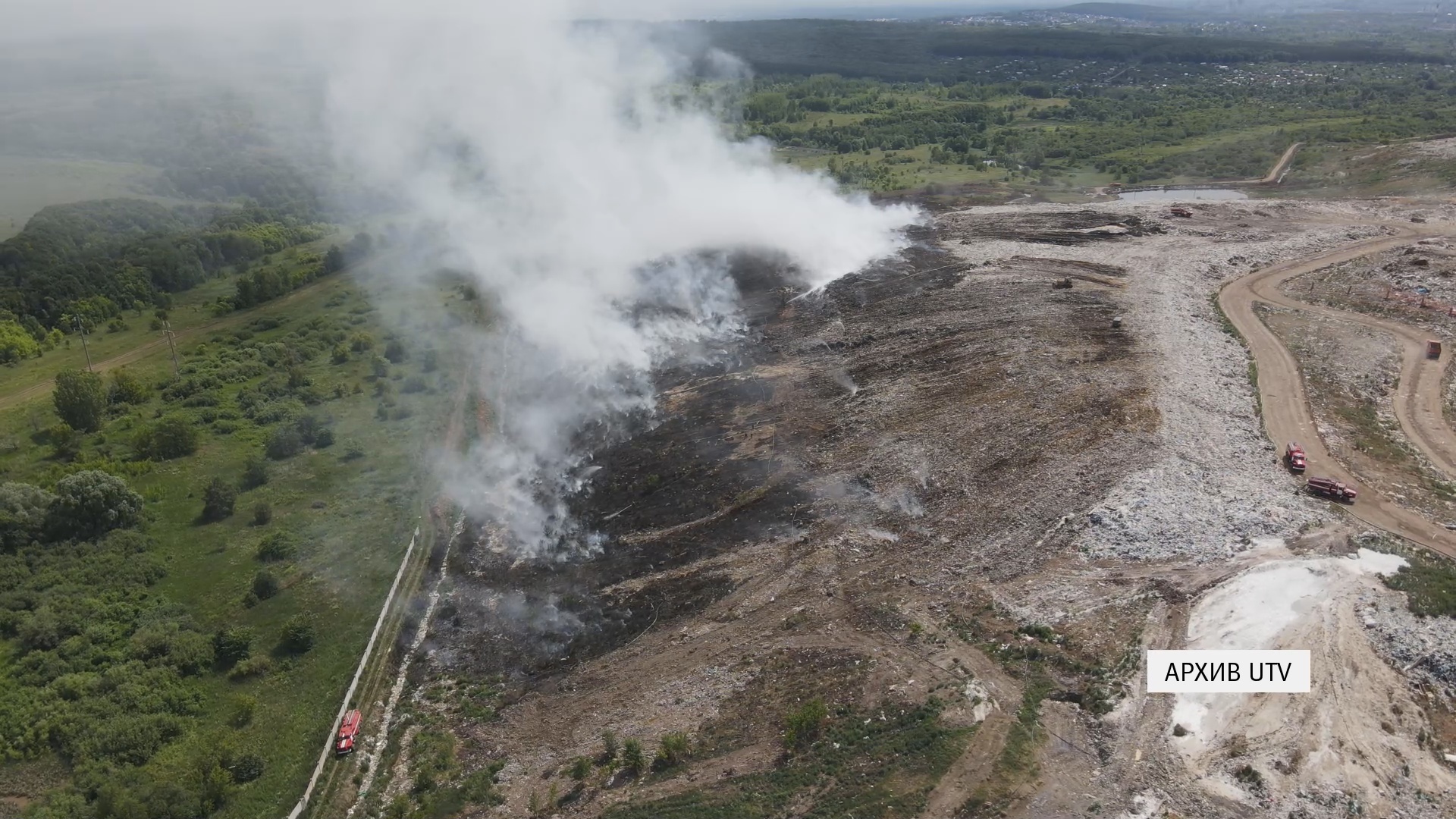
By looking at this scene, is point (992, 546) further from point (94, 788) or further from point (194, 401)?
point (194, 401)

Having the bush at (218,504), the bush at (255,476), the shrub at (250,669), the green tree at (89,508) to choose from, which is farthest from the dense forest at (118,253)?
the shrub at (250,669)

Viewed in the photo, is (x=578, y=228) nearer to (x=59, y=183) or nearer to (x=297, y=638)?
(x=297, y=638)

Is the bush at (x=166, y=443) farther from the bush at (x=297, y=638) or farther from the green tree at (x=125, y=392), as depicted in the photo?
the bush at (x=297, y=638)

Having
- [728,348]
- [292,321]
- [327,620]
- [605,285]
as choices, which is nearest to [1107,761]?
[327,620]

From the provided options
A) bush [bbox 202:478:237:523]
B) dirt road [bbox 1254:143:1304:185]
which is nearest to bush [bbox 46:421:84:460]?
bush [bbox 202:478:237:523]

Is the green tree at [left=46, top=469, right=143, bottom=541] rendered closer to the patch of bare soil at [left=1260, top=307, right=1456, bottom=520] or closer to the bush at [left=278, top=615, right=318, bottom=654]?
the bush at [left=278, top=615, right=318, bottom=654]

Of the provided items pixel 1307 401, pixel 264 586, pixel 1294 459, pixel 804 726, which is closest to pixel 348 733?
pixel 264 586
